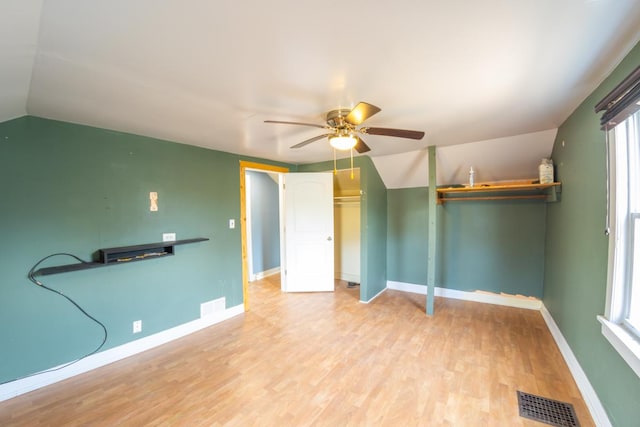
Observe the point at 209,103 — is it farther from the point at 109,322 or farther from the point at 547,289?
the point at 547,289

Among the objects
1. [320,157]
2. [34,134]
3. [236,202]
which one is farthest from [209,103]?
[320,157]

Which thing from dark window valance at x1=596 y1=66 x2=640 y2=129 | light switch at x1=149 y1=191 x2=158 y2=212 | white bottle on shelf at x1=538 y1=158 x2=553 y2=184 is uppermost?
dark window valance at x1=596 y1=66 x2=640 y2=129

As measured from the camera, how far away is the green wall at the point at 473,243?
11.4 feet

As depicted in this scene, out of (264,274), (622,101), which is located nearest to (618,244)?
(622,101)

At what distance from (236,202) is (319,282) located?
75.2 inches

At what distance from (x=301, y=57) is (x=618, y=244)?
6.74ft

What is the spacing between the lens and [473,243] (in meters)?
3.83

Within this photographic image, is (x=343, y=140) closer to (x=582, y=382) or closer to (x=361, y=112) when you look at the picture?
(x=361, y=112)

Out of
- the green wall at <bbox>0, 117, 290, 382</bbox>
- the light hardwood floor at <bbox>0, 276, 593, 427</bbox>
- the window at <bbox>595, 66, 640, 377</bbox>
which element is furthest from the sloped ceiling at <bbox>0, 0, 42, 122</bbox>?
the window at <bbox>595, 66, 640, 377</bbox>

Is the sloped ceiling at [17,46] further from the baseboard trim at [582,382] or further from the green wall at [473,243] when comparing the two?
the green wall at [473,243]

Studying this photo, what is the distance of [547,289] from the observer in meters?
3.14

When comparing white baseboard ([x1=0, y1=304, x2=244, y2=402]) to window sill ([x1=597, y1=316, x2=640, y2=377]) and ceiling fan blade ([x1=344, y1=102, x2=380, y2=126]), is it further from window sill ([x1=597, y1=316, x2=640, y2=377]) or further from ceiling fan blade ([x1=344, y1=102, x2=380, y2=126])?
window sill ([x1=597, y1=316, x2=640, y2=377])

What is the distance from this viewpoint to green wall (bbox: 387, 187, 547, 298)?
346cm

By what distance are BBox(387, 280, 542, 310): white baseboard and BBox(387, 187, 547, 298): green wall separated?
77 mm
